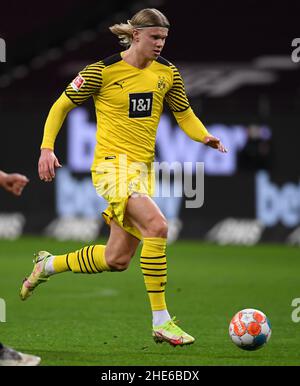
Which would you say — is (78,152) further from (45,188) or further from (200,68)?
(200,68)

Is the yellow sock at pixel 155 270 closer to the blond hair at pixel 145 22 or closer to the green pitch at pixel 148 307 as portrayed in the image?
the green pitch at pixel 148 307

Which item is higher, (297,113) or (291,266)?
(297,113)

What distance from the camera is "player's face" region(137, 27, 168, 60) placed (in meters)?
7.66

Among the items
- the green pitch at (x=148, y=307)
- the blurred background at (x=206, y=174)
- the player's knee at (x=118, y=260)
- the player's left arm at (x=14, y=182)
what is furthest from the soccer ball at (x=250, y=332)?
the blurred background at (x=206, y=174)

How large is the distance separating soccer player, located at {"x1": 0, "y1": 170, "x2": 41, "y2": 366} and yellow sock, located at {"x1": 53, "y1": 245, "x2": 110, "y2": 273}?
176 cm

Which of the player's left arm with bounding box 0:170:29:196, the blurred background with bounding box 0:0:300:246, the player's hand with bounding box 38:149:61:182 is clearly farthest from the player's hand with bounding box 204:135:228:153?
the blurred background with bounding box 0:0:300:246

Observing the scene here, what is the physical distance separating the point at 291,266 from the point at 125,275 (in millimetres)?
2149

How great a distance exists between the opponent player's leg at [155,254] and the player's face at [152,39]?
1018 millimetres

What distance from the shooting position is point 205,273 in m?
13.2

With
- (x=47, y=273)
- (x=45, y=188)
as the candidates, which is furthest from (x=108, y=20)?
(x=47, y=273)

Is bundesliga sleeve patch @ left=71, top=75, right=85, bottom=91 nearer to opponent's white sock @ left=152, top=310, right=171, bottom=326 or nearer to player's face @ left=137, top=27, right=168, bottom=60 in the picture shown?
player's face @ left=137, top=27, right=168, bottom=60

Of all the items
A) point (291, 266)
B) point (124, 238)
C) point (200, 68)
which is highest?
point (200, 68)

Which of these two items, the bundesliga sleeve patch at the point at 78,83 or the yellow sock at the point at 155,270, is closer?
the yellow sock at the point at 155,270

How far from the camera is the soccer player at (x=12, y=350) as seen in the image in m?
5.80
